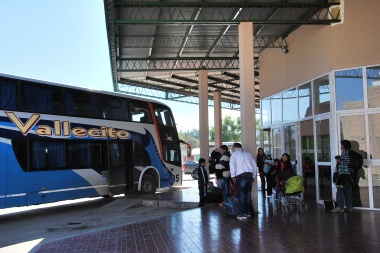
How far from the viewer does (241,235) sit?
6559 mm

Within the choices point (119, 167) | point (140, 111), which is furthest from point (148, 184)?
point (140, 111)

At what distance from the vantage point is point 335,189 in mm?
9492

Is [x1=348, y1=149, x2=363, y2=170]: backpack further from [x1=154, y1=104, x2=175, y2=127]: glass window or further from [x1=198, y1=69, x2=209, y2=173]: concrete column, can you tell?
[x1=198, y1=69, x2=209, y2=173]: concrete column

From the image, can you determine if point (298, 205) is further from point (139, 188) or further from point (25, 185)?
point (25, 185)

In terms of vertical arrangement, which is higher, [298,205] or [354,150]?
[354,150]

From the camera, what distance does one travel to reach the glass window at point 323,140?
9.84m

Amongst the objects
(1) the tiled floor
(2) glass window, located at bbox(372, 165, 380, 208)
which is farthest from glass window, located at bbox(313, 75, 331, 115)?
(1) the tiled floor

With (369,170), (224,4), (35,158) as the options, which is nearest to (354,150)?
(369,170)

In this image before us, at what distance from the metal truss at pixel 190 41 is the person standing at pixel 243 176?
271 inches

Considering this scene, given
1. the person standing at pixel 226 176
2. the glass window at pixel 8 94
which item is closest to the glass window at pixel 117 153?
the glass window at pixel 8 94

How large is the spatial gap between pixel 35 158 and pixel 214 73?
13.5 metres

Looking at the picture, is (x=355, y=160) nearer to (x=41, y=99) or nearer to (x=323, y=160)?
(x=323, y=160)

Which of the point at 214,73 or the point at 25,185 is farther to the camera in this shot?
the point at 214,73

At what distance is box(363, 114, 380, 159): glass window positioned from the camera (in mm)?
8961
